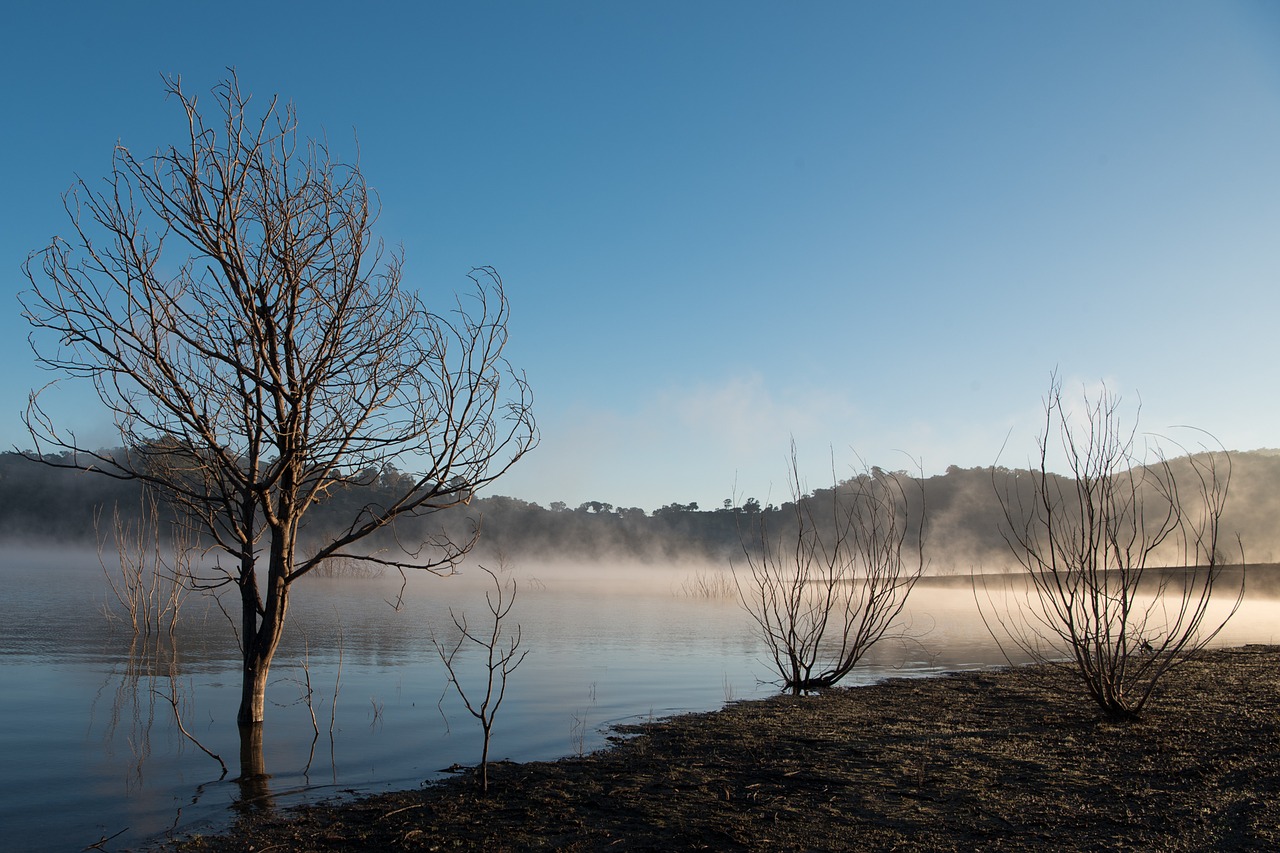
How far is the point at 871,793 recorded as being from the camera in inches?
183

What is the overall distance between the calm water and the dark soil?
1.00m

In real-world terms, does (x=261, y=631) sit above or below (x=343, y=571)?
below

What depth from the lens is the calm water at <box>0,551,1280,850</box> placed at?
17.8 feet

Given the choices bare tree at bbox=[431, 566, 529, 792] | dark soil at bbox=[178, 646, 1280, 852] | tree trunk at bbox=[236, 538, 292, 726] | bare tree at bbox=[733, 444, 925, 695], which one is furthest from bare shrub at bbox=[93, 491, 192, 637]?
bare tree at bbox=[733, 444, 925, 695]

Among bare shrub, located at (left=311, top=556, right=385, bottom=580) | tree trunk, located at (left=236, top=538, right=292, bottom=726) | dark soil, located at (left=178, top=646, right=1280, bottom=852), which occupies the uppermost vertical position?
bare shrub, located at (left=311, top=556, right=385, bottom=580)

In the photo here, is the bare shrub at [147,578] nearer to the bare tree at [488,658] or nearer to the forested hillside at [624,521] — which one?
the bare tree at [488,658]

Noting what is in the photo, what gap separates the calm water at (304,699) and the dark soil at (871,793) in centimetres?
100

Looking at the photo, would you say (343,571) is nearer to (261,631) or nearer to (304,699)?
(304,699)

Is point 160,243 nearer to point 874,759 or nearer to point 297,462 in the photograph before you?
point 297,462

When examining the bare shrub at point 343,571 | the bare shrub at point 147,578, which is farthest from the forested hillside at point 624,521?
the bare shrub at point 147,578

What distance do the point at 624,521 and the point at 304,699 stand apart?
75791mm

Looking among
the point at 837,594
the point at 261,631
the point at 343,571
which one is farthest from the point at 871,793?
the point at 343,571

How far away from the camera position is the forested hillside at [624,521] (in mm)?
49406

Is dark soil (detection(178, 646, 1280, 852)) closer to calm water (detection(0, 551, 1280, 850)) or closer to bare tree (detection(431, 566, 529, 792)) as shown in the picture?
bare tree (detection(431, 566, 529, 792))
